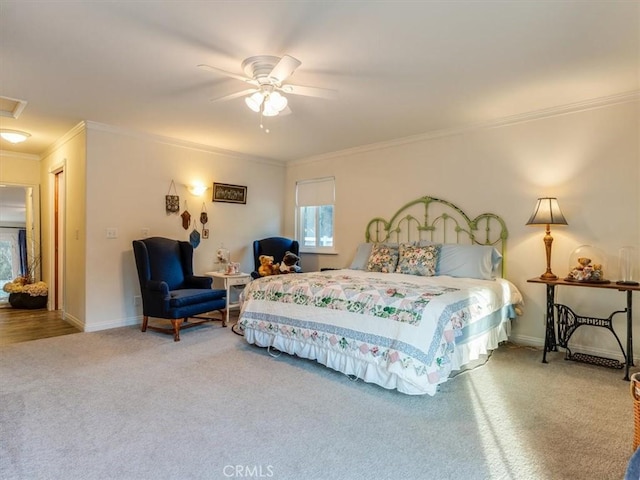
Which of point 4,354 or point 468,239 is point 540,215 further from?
point 4,354

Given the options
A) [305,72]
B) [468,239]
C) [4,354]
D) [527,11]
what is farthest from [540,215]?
[4,354]

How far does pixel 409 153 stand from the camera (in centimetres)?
475

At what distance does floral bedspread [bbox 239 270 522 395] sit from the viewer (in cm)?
247

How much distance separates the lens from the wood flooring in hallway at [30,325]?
404 centimetres

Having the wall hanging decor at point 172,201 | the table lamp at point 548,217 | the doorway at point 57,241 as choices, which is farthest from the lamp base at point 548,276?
the doorway at point 57,241

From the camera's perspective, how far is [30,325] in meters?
4.54

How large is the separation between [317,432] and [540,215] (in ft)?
9.35

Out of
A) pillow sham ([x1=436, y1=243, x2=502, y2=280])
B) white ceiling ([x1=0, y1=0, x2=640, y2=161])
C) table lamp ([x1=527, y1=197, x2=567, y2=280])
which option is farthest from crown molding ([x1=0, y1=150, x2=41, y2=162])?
table lamp ([x1=527, y1=197, x2=567, y2=280])

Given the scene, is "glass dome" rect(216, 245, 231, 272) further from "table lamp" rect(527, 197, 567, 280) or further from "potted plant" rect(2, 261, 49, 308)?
"table lamp" rect(527, 197, 567, 280)

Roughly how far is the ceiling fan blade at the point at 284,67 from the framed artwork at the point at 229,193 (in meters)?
3.06

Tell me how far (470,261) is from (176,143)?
403 cm

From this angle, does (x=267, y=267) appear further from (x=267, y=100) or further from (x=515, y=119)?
(x=515, y=119)

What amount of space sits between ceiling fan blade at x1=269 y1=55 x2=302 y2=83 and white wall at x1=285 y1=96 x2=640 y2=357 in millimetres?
2617

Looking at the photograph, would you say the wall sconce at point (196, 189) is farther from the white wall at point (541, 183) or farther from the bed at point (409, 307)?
the white wall at point (541, 183)
